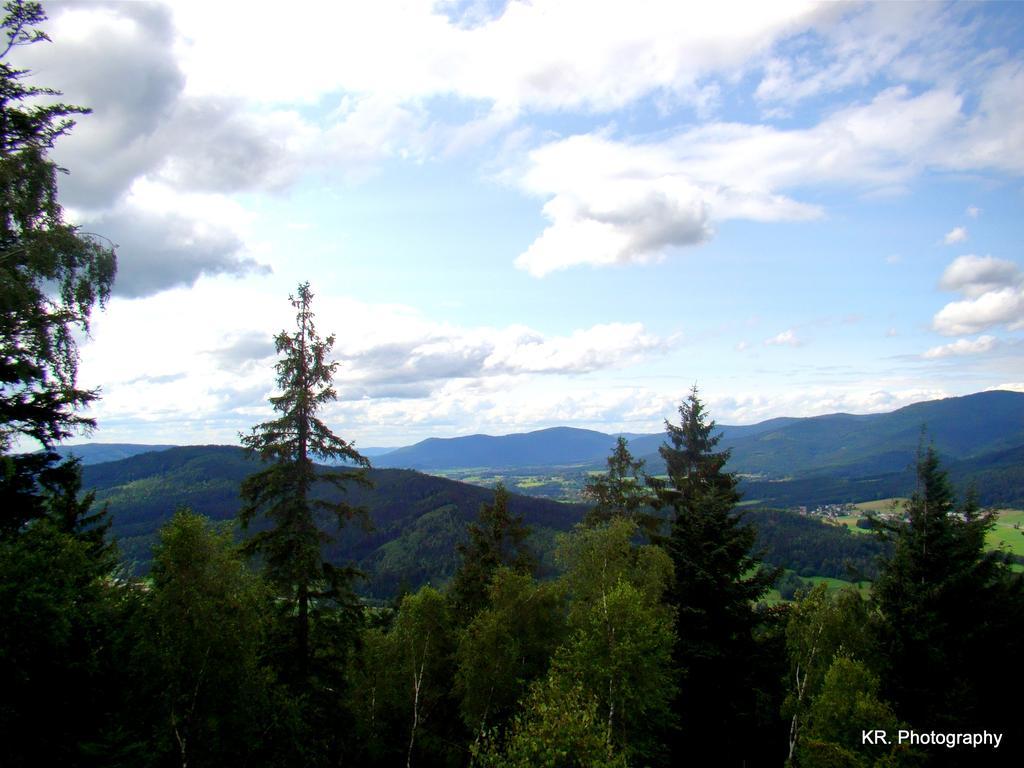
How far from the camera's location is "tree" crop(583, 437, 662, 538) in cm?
2977

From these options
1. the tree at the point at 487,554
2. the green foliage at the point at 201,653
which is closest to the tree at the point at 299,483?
the green foliage at the point at 201,653

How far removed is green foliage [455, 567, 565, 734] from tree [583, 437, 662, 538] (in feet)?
20.6

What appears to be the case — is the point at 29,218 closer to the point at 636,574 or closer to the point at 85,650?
the point at 85,650

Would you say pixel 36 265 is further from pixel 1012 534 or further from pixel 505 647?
pixel 1012 534

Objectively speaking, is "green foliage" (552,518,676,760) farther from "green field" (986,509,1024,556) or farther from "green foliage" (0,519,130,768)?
"green field" (986,509,1024,556)

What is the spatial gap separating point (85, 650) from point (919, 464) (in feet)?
106

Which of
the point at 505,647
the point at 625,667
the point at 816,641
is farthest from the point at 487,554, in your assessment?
the point at 816,641

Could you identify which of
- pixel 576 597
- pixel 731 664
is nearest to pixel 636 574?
pixel 576 597

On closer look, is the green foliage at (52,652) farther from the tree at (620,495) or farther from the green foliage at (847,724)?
the tree at (620,495)

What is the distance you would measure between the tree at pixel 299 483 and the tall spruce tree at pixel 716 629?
1653cm

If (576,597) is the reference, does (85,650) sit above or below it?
above

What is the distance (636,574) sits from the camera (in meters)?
24.3

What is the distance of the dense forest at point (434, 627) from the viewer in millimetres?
12945

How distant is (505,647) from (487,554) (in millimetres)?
7279
